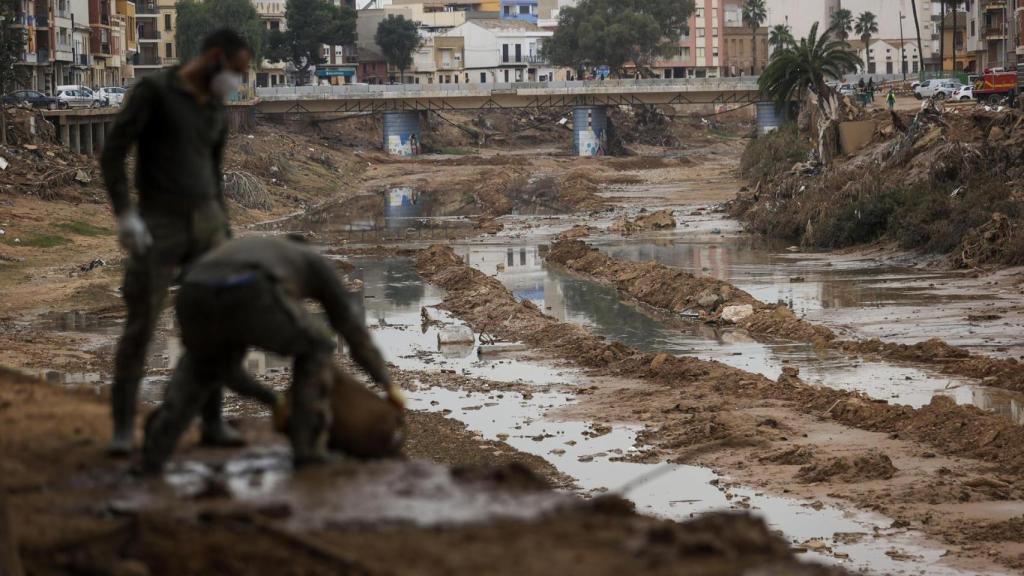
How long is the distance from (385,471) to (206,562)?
1397 mm

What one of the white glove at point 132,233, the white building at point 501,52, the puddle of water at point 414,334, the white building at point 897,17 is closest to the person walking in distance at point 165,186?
the white glove at point 132,233

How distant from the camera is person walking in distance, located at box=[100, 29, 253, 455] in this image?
790 cm

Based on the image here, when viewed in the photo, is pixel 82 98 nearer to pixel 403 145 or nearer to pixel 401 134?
pixel 401 134

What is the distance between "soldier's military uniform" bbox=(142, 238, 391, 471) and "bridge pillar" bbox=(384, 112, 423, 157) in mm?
84930

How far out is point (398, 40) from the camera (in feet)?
418

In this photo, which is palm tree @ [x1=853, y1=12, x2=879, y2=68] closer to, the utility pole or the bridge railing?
the utility pole

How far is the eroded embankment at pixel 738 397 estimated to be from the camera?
17.7m

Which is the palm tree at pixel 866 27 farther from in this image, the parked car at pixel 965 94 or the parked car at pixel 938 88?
the parked car at pixel 965 94

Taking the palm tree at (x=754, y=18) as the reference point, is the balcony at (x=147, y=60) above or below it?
below

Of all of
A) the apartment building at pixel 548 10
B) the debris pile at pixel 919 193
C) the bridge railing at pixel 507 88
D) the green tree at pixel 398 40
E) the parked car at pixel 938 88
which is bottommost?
the debris pile at pixel 919 193

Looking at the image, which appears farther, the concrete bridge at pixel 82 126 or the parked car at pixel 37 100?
the parked car at pixel 37 100

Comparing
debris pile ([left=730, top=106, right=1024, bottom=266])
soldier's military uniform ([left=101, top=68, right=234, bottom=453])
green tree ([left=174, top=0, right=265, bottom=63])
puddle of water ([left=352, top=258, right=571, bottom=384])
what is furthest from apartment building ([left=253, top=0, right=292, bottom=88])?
soldier's military uniform ([left=101, top=68, right=234, bottom=453])

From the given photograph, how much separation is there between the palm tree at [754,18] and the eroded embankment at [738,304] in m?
106

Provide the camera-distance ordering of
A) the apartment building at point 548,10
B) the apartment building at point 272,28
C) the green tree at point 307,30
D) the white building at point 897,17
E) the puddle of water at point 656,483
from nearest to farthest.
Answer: the puddle of water at point 656,483 < the green tree at point 307,30 < the apartment building at point 272,28 < the white building at point 897,17 < the apartment building at point 548,10
